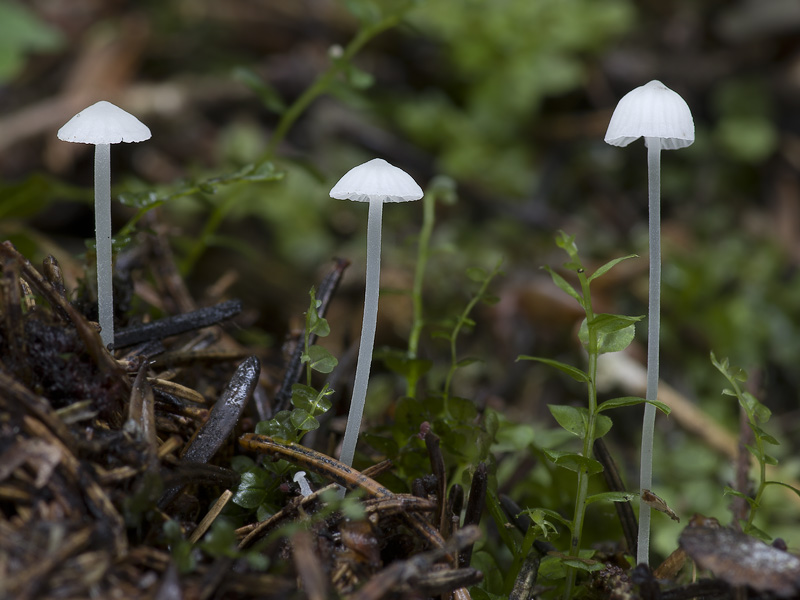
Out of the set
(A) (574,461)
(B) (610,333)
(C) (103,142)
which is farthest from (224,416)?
(B) (610,333)

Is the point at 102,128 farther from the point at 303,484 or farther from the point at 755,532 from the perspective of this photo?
the point at 755,532

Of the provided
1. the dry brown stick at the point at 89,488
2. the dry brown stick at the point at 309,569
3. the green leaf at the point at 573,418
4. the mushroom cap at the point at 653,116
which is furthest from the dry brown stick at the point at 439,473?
the mushroom cap at the point at 653,116

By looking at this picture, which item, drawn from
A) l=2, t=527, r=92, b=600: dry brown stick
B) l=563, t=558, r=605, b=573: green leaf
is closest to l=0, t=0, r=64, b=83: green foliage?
l=2, t=527, r=92, b=600: dry brown stick

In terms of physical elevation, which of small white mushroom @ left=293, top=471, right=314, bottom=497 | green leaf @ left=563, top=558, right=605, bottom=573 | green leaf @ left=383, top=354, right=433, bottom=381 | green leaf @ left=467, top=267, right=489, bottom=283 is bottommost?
green leaf @ left=563, top=558, right=605, bottom=573

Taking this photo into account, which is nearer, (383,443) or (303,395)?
(303,395)

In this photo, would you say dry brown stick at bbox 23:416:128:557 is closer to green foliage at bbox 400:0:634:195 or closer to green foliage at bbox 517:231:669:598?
green foliage at bbox 517:231:669:598

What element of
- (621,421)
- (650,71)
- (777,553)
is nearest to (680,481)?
(621,421)

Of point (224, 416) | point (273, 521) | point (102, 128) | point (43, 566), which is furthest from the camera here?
point (224, 416)
